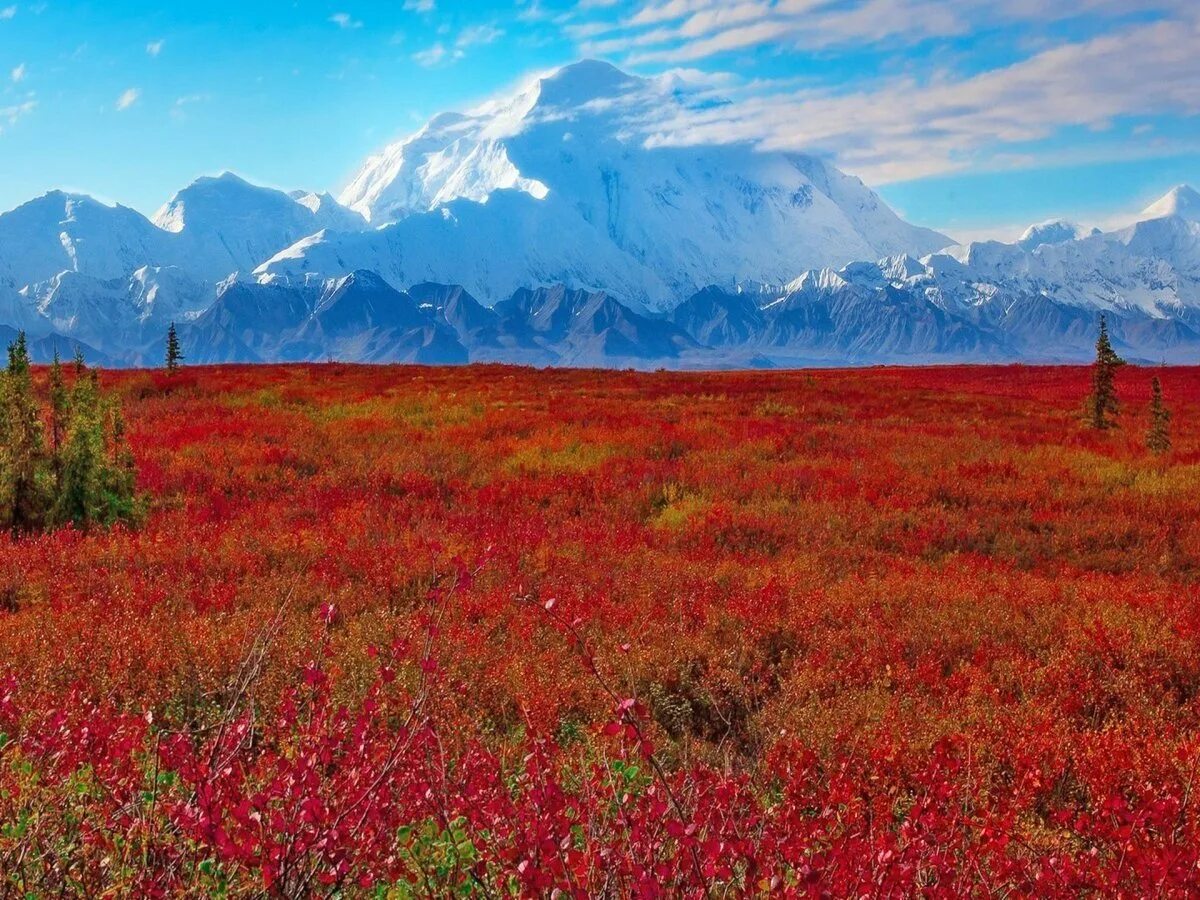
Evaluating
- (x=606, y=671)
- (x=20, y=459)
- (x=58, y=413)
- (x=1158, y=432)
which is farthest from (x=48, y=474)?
(x=1158, y=432)

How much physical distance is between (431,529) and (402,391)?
20.9m

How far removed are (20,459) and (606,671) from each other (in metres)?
9.19

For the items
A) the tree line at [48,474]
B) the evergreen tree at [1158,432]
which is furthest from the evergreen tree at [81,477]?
the evergreen tree at [1158,432]

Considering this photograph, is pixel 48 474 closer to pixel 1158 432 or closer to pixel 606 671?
pixel 606 671

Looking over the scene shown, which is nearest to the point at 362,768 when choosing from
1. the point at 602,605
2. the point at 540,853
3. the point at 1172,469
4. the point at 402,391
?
the point at 540,853

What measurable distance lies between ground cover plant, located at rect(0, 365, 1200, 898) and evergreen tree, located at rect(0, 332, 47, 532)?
935 millimetres

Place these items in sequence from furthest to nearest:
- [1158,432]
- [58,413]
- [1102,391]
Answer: [1102,391], [1158,432], [58,413]

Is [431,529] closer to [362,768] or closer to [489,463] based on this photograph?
[489,463]

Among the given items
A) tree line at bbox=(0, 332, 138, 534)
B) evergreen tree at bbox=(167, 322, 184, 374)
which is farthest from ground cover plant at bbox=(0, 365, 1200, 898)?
evergreen tree at bbox=(167, 322, 184, 374)

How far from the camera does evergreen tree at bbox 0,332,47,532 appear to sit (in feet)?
39.1

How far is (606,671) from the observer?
24.0 ft

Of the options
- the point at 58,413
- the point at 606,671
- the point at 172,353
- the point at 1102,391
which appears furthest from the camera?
the point at 172,353

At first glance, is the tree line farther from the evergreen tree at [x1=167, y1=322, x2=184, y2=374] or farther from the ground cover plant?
the evergreen tree at [x1=167, y1=322, x2=184, y2=374]

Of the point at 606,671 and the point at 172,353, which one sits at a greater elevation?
the point at 172,353
